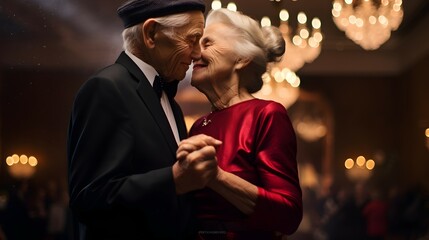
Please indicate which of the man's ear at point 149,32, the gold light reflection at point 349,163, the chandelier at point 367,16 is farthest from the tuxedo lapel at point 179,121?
the gold light reflection at point 349,163

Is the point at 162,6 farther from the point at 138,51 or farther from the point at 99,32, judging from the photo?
the point at 99,32

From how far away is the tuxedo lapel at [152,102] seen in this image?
2129 millimetres

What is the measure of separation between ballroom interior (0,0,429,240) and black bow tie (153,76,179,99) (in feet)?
2.43

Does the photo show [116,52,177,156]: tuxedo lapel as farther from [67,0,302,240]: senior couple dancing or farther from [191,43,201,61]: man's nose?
[191,43,201,61]: man's nose

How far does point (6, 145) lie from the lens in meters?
3.49

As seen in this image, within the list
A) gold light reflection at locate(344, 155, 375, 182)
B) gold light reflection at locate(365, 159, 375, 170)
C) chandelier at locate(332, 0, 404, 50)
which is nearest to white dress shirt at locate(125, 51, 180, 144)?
chandelier at locate(332, 0, 404, 50)

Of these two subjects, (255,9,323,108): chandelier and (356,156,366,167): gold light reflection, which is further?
(356,156,366,167): gold light reflection

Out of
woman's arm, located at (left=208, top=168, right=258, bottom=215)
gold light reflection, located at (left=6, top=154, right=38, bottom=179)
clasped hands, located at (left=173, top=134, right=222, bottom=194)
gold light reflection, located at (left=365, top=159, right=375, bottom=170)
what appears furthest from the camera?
gold light reflection, located at (left=365, top=159, right=375, bottom=170)

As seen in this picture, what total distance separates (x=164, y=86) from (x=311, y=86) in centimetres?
1027

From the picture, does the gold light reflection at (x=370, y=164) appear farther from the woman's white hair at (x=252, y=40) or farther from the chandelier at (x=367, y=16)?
the woman's white hair at (x=252, y=40)

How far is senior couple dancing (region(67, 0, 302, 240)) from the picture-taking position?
6.59 ft

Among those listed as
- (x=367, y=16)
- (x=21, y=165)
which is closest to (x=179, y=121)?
(x=21, y=165)

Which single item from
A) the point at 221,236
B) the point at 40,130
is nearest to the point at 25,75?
the point at 40,130

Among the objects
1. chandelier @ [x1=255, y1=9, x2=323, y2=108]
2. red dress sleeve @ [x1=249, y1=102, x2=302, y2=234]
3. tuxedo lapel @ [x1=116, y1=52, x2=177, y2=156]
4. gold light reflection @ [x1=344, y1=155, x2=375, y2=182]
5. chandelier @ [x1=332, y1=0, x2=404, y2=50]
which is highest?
tuxedo lapel @ [x1=116, y1=52, x2=177, y2=156]
